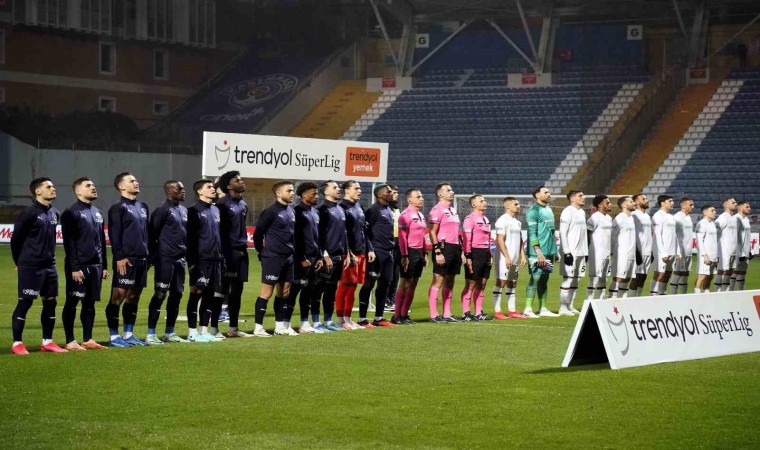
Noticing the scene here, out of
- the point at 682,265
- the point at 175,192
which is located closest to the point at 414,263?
the point at 175,192

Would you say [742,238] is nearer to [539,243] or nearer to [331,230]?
[539,243]

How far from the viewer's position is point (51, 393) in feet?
35.8

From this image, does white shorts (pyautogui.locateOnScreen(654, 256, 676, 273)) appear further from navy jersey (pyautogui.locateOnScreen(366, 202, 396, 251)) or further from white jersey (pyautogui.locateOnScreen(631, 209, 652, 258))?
navy jersey (pyautogui.locateOnScreen(366, 202, 396, 251))

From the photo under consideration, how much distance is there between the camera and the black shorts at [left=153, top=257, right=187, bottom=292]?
14.7 meters

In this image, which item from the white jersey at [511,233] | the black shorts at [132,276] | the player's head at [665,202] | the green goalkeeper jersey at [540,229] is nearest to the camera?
the black shorts at [132,276]

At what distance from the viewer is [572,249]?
20609 mm

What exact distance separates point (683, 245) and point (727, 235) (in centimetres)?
142

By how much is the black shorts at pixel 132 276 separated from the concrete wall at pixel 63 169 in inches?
1211

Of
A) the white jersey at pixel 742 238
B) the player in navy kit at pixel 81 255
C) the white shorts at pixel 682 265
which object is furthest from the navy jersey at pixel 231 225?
the white jersey at pixel 742 238

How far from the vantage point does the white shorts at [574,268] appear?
20.3 meters

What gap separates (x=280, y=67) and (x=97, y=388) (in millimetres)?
45574

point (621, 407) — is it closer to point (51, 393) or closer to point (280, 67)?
point (51, 393)

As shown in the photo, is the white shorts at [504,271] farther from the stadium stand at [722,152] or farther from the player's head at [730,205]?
the stadium stand at [722,152]

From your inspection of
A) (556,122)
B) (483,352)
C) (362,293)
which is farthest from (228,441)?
(556,122)
